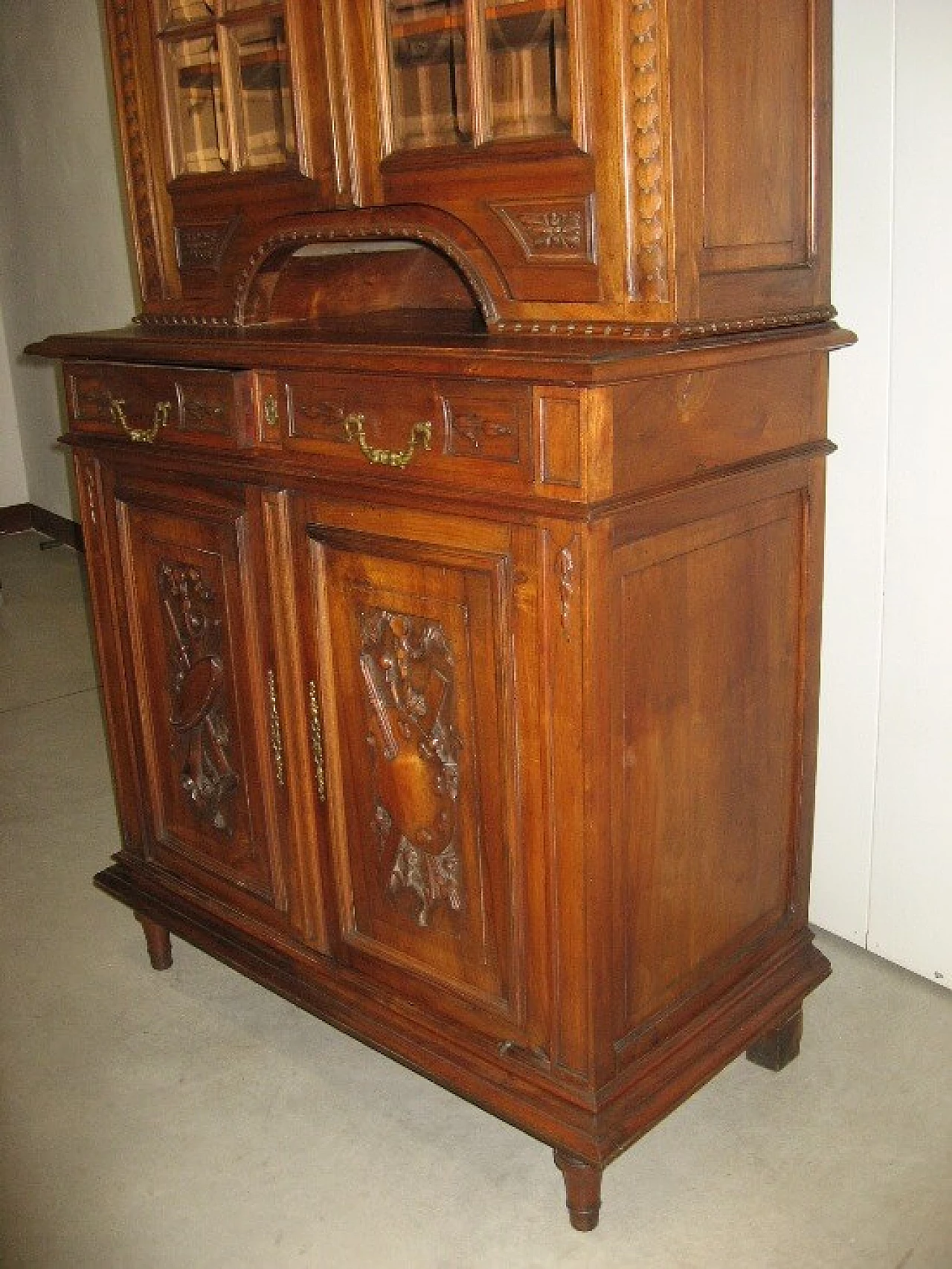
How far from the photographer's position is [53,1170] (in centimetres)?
190

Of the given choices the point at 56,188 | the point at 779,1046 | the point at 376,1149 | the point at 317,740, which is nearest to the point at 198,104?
the point at 317,740

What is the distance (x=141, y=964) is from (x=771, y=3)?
1.90 meters

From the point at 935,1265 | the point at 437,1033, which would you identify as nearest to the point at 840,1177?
the point at 935,1265

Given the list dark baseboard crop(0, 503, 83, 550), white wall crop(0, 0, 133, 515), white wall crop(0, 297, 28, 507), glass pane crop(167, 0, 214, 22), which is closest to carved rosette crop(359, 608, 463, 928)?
glass pane crop(167, 0, 214, 22)

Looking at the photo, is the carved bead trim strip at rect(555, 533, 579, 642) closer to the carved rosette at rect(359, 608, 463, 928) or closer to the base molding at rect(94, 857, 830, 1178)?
the carved rosette at rect(359, 608, 463, 928)

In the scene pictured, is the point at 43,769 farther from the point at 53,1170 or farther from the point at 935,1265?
the point at 935,1265

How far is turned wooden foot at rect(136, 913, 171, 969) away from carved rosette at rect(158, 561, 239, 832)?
12.6 inches

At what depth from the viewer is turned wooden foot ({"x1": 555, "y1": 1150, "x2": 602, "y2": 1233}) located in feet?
5.46

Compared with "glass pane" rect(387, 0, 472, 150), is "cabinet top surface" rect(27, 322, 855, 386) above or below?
below

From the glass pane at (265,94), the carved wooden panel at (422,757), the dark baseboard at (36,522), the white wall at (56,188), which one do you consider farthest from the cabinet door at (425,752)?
the dark baseboard at (36,522)

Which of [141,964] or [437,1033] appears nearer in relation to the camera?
[437,1033]

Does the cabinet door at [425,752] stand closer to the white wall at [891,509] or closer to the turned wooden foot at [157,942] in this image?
the turned wooden foot at [157,942]

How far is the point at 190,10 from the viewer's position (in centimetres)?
193

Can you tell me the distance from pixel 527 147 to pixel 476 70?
0.41 ft
